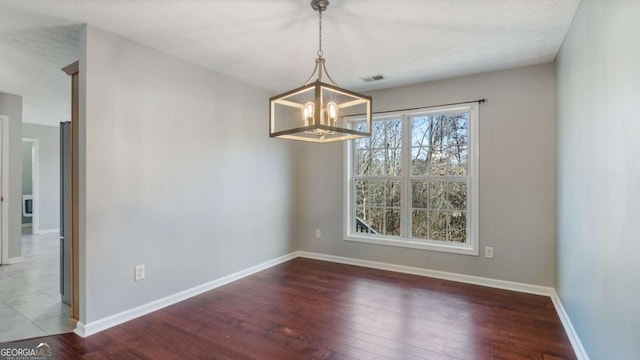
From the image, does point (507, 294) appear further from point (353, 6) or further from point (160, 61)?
point (160, 61)

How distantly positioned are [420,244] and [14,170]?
5867mm

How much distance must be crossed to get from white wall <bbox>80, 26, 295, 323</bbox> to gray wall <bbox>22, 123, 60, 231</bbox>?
606 centimetres

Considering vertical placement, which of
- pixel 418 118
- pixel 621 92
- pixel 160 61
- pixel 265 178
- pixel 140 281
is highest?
pixel 160 61

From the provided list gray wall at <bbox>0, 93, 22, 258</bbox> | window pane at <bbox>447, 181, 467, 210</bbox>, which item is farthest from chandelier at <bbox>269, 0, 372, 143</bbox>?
gray wall at <bbox>0, 93, 22, 258</bbox>

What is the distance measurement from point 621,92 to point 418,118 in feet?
8.51

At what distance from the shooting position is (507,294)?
3.30 m

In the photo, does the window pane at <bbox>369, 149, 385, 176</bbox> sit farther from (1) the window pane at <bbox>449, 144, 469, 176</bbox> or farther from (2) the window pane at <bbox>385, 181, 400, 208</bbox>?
(1) the window pane at <bbox>449, 144, 469, 176</bbox>

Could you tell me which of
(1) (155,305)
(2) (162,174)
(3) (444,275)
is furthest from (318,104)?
(3) (444,275)

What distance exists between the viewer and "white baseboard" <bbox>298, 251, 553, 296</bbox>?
10.9 ft

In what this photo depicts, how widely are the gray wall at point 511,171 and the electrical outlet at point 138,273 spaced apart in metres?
2.94

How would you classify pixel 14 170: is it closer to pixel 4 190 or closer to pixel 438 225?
pixel 4 190

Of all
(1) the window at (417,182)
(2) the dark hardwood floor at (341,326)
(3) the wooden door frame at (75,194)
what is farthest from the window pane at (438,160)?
(3) the wooden door frame at (75,194)

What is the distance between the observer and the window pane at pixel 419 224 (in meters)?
4.03

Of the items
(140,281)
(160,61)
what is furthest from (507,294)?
(160,61)
